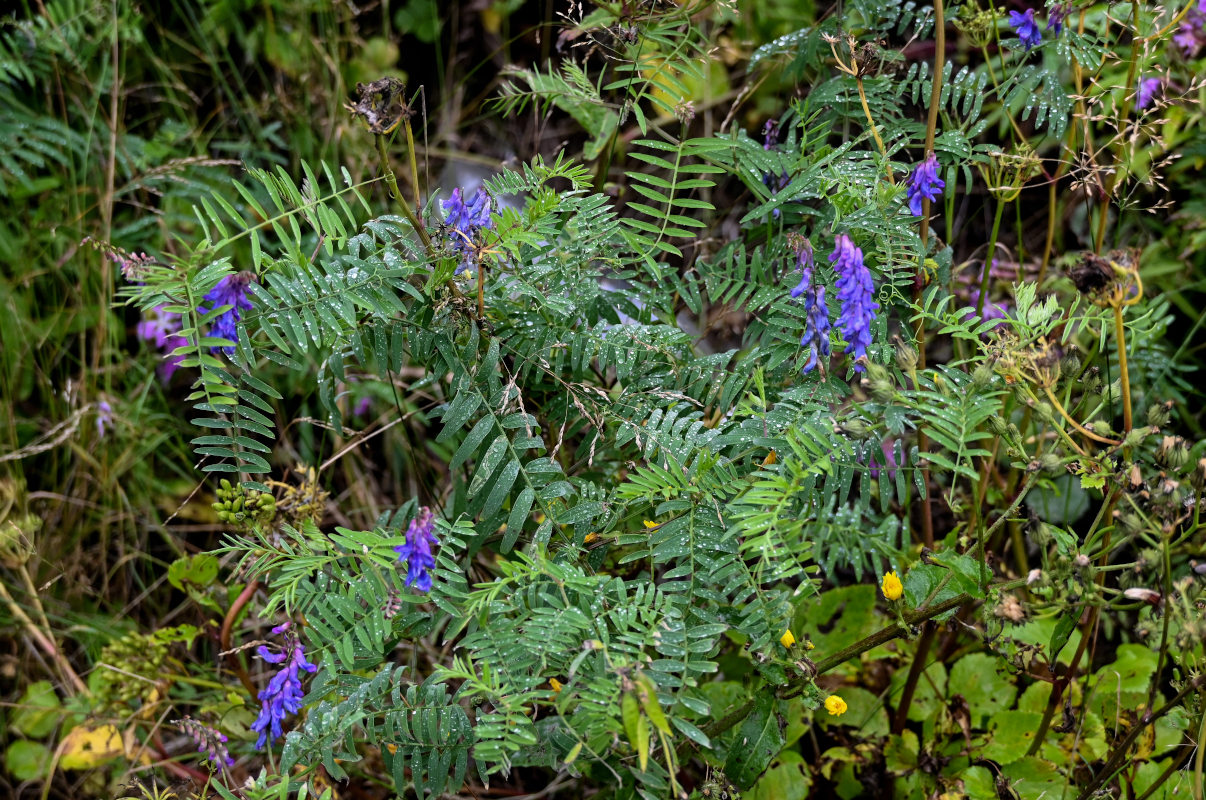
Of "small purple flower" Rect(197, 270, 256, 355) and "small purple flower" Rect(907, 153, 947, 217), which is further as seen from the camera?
"small purple flower" Rect(907, 153, 947, 217)

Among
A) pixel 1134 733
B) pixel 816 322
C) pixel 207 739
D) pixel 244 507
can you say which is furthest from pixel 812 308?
pixel 207 739

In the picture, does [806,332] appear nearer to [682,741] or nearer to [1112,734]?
[682,741]

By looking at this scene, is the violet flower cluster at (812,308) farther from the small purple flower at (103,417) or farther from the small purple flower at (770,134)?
the small purple flower at (103,417)

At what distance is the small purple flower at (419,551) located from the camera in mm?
1178

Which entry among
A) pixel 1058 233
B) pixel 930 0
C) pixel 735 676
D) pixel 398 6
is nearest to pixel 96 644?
pixel 735 676

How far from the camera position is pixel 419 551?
3.88ft

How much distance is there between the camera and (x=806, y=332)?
1.34 metres

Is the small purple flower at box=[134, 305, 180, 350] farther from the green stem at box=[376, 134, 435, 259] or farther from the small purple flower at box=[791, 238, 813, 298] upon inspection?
the small purple flower at box=[791, 238, 813, 298]

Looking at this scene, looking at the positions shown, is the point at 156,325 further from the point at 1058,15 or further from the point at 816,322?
the point at 1058,15

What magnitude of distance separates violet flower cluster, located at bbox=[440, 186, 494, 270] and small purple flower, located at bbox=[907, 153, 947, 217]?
65 cm

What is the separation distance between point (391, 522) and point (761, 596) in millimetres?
714

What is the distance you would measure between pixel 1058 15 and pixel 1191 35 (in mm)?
1142

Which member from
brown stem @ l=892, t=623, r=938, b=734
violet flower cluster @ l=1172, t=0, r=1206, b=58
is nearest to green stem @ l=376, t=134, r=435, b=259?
brown stem @ l=892, t=623, r=938, b=734

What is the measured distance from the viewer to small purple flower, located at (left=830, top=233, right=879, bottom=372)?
125 centimetres
